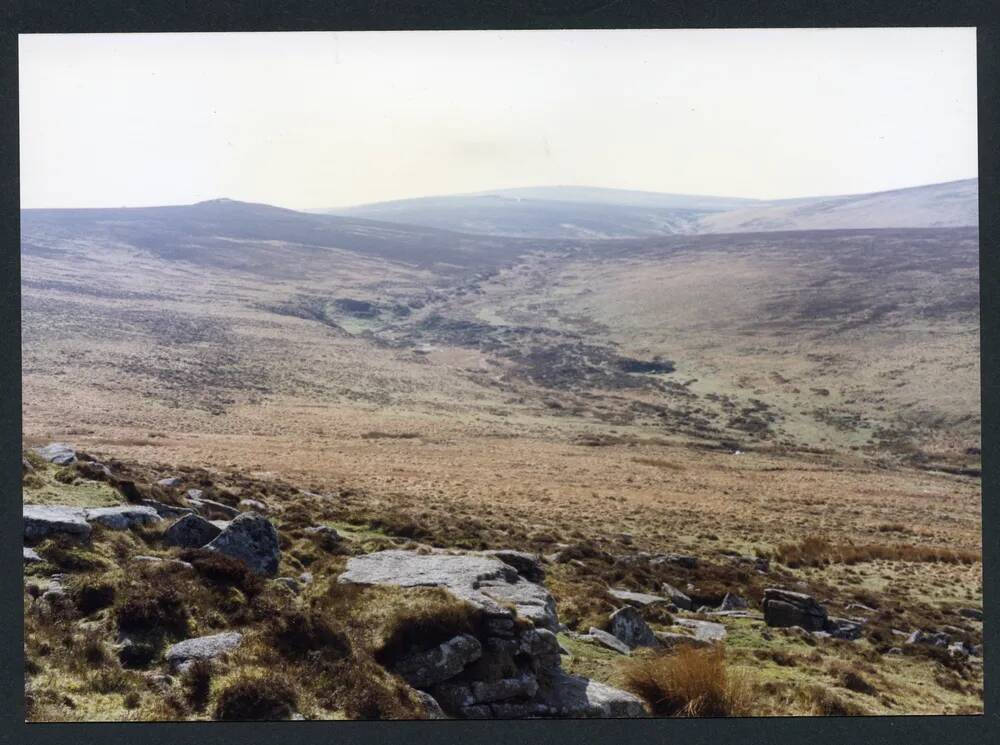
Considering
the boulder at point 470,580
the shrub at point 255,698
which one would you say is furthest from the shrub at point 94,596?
the boulder at point 470,580

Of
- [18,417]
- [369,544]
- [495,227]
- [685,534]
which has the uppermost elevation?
[495,227]

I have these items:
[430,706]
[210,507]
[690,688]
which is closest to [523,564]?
[690,688]

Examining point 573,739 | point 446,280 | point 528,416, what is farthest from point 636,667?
point 446,280

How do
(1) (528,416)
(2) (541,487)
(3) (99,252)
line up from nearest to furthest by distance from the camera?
1. (2) (541,487)
2. (1) (528,416)
3. (3) (99,252)

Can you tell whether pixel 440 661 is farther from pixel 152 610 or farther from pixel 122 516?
pixel 122 516

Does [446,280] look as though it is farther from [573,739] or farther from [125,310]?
[573,739]

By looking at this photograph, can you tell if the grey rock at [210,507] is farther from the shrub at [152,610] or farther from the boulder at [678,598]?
the boulder at [678,598]
